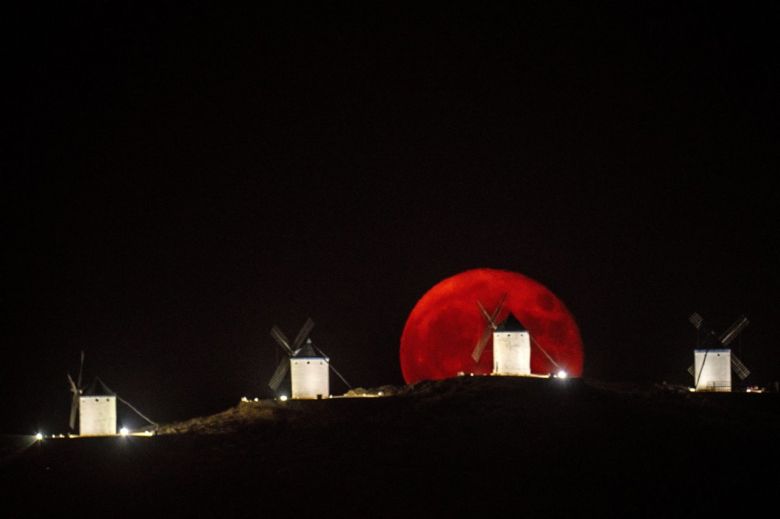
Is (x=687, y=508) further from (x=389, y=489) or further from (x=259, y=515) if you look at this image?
(x=259, y=515)

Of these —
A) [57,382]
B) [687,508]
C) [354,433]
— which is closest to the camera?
[687,508]

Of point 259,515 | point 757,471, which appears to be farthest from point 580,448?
point 259,515

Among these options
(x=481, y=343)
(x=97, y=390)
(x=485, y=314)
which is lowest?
(x=97, y=390)

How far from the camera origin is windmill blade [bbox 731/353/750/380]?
4272 centimetres

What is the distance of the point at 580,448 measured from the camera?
110 feet

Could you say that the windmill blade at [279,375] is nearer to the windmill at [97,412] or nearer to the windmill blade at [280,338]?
the windmill blade at [280,338]

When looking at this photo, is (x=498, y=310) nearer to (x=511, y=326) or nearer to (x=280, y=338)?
(x=511, y=326)

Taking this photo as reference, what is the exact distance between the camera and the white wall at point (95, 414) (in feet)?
131

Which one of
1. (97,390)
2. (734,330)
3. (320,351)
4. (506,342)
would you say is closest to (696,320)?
(734,330)

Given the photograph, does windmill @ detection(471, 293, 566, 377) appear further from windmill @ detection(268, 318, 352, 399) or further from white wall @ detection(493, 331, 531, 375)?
windmill @ detection(268, 318, 352, 399)

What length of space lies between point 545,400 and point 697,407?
5178mm

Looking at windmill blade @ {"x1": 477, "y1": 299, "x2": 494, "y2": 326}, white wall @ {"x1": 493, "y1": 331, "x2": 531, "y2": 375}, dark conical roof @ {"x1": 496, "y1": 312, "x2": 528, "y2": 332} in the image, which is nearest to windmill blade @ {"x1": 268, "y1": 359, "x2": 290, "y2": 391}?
windmill blade @ {"x1": 477, "y1": 299, "x2": 494, "y2": 326}

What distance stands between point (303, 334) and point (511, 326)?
7.89 metres

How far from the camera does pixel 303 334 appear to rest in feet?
143
